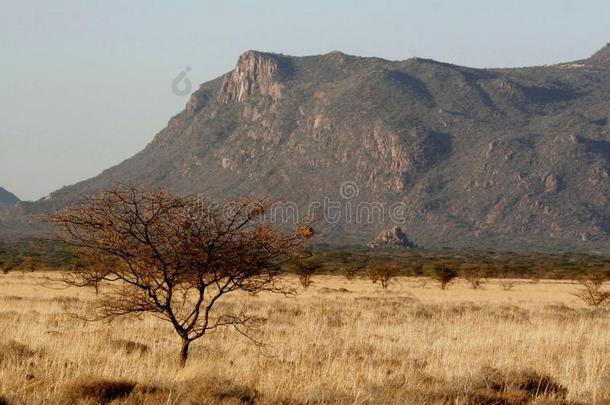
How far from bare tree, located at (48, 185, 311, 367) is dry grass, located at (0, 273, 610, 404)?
4.13ft

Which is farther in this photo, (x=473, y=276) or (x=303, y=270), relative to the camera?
(x=473, y=276)

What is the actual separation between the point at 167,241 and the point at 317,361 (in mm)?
3429

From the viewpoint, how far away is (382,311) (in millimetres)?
28672

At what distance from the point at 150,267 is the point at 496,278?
226ft

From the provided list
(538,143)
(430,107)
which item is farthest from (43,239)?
(430,107)

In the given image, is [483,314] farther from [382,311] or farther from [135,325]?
[135,325]

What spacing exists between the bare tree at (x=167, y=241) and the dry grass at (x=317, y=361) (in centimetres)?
126

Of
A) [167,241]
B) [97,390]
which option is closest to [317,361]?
[167,241]

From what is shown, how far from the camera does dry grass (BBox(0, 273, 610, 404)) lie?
10.9 m

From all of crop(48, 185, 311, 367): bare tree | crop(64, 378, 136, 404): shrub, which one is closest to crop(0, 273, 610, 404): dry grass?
crop(64, 378, 136, 404): shrub

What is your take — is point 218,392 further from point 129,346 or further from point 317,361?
point 129,346

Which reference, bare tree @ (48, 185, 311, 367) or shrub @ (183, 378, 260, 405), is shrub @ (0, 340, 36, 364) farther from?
shrub @ (183, 378, 260, 405)

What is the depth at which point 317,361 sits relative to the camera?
49.9ft

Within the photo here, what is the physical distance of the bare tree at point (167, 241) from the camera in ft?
43.6
